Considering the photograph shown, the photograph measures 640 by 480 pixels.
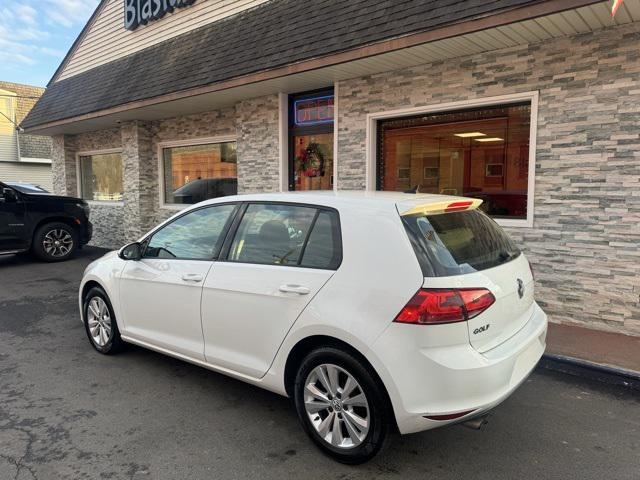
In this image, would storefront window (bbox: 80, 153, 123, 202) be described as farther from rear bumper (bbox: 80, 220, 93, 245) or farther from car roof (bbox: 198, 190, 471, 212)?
car roof (bbox: 198, 190, 471, 212)

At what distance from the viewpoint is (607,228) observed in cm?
508

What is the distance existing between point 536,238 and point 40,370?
210 inches

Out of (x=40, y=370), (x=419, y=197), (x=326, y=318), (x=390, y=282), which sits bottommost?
(x=40, y=370)

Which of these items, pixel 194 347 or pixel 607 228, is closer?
pixel 194 347

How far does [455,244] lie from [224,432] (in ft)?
6.52

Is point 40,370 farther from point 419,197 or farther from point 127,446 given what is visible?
point 419,197

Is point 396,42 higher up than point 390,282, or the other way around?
point 396,42

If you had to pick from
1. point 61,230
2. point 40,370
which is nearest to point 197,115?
point 61,230

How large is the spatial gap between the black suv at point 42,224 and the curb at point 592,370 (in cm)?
968

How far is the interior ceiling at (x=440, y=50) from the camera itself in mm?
4660

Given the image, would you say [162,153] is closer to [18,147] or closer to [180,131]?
[180,131]

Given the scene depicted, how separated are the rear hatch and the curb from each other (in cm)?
140

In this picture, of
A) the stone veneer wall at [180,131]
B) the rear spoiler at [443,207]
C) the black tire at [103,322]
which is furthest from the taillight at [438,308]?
the stone veneer wall at [180,131]

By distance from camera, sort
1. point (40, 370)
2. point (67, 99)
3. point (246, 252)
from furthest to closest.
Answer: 1. point (67, 99)
2. point (40, 370)
3. point (246, 252)
